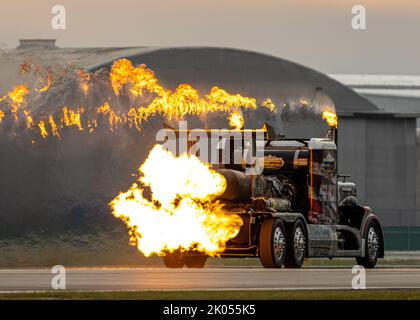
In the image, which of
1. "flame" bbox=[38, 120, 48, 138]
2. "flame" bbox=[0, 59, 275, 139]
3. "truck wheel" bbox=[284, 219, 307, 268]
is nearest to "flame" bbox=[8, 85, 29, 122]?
"flame" bbox=[0, 59, 275, 139]

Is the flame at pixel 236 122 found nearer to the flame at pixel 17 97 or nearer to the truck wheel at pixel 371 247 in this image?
the truck wheel at pixel 371 247

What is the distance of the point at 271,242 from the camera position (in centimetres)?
4253

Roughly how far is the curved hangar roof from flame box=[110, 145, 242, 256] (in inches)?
329

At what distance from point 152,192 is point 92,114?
6.90 meters

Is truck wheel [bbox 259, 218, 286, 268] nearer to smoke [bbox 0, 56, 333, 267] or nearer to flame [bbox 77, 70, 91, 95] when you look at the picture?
smoke [bbox 0, 56, 333, 267]

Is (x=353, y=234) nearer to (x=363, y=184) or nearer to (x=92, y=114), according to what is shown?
(x=92, y=114)

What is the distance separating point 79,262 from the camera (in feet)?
157

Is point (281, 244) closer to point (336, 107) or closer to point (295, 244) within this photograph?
point (295, 244)

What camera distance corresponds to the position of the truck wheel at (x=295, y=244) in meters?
43.6

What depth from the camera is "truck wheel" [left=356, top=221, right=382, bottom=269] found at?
4803 centimetres

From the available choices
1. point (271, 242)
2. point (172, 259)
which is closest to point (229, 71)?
point (172, 259)

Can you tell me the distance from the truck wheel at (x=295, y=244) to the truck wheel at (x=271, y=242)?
0.46 metres

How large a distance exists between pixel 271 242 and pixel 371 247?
6854 mm
